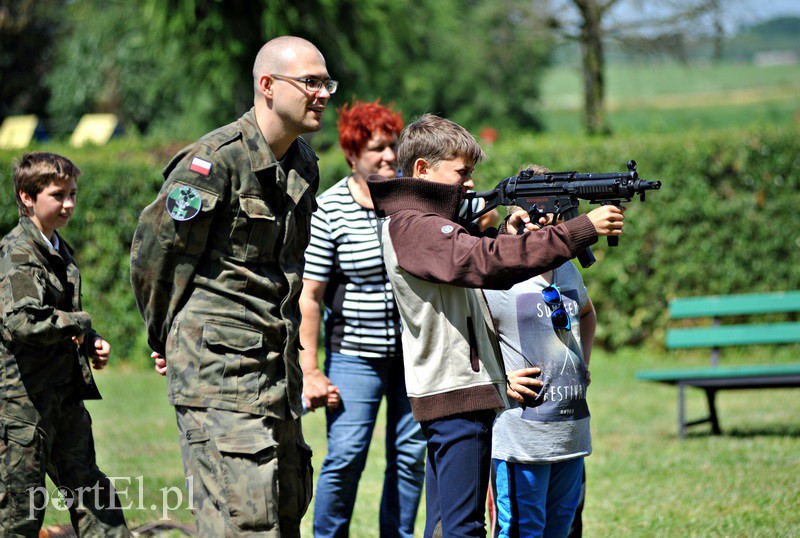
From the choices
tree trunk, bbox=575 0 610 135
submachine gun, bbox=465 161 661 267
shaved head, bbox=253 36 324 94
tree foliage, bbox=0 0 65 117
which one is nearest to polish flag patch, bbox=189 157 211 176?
shaved head, bbox=253 36 324 94

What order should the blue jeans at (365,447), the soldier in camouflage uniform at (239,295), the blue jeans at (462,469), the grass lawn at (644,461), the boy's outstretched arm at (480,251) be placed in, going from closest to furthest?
the boy's outstretched arm at (480,251)
the soldier in camouflage uniform at (239,295)
the blue jeans at (462,469)
the blue jeans at (365,447)
the grass lawn at (644,461)

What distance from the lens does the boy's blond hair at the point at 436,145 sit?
3.57 metres

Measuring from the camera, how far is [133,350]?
12078mm

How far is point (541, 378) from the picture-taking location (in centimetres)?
389

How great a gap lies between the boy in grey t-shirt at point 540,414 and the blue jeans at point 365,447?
0.85 metres

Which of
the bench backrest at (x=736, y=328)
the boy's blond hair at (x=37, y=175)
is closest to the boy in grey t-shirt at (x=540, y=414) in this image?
the boy's blond hair at (x=37, y=175)

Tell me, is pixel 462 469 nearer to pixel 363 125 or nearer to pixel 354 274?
pixel 354 274

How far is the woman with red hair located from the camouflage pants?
1.21 meters

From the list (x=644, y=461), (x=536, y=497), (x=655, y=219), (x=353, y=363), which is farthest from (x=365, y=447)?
(x=655, y=219)

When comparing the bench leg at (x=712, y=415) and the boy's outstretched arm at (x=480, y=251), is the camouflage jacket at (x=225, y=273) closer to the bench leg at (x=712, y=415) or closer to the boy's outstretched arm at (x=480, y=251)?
the boy's outstretched arm at (x=480, y=251)

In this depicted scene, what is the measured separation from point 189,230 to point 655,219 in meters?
8.70

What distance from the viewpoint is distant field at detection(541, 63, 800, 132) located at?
39.9m

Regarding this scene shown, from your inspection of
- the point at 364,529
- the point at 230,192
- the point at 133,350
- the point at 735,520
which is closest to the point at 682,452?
the point at 735,520

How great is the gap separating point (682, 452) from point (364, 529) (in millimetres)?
2968
